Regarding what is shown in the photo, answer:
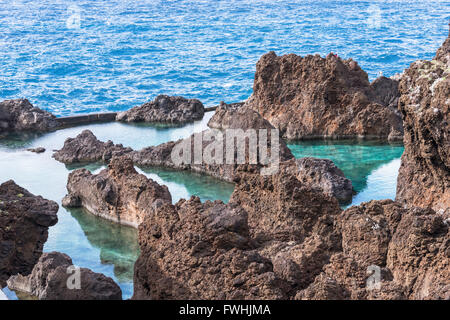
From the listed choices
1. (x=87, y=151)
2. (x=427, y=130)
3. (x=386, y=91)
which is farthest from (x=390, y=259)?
(x=386, y=91)

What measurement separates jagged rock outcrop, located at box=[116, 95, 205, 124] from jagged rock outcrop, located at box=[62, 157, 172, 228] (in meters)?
9.57

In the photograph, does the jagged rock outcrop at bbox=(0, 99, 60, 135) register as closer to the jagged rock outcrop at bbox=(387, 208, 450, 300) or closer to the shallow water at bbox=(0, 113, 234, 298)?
the shallow water at bbox=(0, 113, 234, 298)

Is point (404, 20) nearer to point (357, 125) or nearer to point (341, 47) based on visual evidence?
point (341, 47)

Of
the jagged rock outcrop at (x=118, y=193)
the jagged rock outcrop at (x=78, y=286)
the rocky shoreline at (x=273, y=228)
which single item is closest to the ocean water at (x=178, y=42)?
the jagged rock outcrop at (x=118, y=193)

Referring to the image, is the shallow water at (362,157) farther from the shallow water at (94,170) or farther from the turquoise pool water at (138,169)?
the shallow water at (94,170)

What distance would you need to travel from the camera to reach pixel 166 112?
3075 centimetres

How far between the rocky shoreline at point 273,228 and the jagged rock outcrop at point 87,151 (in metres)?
1.23

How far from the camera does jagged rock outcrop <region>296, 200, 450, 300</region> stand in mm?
9453

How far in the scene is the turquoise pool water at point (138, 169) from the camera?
1752 centimetres

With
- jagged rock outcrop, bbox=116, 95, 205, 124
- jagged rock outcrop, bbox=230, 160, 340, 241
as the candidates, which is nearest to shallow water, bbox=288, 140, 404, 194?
jagged rock outcrop, bbox=116, 95, 205, 124

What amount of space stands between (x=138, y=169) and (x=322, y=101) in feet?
23.8

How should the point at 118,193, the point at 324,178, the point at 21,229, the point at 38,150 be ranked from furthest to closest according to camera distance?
the point at 38,150 → the point at 324,178 → the point at 118,193 → the point at 21,229

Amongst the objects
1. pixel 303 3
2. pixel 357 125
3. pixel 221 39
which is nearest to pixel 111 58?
pixel 221 39

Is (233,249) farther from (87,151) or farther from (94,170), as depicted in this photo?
(87,151)
